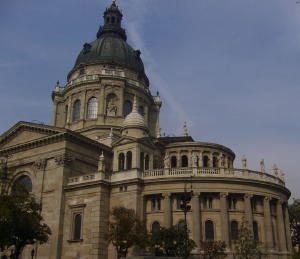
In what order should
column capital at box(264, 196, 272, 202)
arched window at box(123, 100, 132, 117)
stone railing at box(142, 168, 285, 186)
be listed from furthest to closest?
arched window at box(123, 100, 132, 117) → column capital at box(264, 196, 272, 202) → stone railing at box(142, 168, 285, 186)

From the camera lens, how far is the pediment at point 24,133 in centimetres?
4612

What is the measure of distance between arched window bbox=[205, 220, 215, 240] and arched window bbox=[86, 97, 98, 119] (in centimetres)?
2555

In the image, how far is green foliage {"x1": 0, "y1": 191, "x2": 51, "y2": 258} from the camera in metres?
32.7

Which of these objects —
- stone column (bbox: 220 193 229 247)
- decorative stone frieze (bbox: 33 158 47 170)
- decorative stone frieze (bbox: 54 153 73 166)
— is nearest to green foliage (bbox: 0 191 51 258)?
decorative stone frieze (bbox: 54 153 73 166)

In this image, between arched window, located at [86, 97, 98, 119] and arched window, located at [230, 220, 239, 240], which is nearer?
arched window, located at [230, 220, 239, 240]

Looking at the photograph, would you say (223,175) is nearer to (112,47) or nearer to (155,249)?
(155,249)

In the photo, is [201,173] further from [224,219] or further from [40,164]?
[40,164]

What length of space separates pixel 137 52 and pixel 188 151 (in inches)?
892

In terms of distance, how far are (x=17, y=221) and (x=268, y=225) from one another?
23.7 metres

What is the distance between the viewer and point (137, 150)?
43.9 m

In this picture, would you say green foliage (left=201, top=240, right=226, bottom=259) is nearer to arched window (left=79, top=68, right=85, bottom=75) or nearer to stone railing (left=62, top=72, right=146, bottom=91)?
stone railing (left=62, top=72, right=146, bottom=91)

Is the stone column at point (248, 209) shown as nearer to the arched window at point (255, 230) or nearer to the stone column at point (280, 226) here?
the arched window at point (255, 230)

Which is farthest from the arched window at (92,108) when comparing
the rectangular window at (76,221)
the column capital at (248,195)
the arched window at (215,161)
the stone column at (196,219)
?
the column capital at (248,195)

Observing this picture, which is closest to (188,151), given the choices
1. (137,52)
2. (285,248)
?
(285,248)
